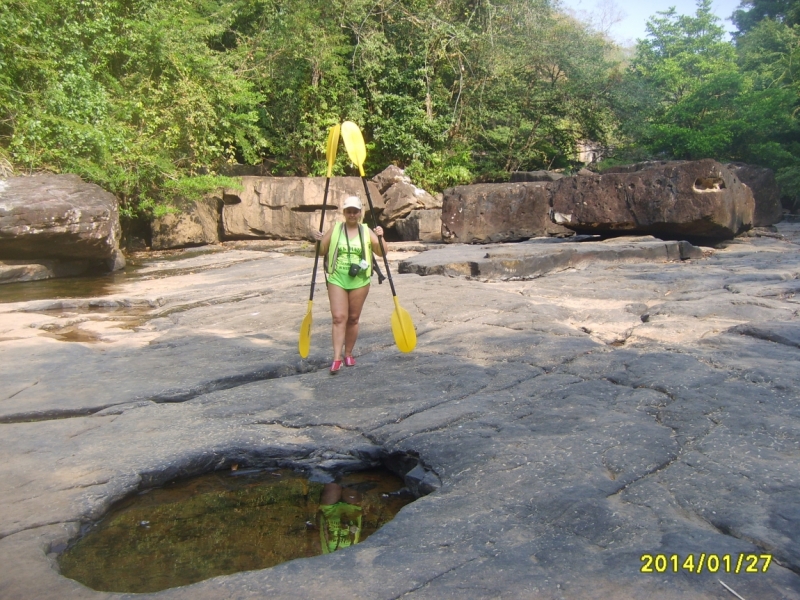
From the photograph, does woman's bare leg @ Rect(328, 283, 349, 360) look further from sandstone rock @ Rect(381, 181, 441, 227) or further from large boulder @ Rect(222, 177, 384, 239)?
sandstone rock @ Rect(381, 181, 441, 227)

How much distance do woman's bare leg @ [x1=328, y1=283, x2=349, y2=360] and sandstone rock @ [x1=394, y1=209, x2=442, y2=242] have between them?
28.9 feet

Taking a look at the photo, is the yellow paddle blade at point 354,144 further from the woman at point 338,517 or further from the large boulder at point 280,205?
the large boulder at point 280,205

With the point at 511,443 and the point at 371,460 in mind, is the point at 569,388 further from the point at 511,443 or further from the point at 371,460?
the point at 371,460

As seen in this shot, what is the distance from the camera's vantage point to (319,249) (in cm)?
531

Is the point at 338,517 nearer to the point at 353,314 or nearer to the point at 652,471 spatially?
the point at 652,471

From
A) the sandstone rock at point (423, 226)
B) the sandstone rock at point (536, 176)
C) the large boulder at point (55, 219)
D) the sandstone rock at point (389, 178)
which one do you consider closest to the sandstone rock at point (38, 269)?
the large boulder at point (55, 219)

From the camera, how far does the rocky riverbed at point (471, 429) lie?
7.91 feet

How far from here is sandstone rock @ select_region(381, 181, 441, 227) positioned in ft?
52.5

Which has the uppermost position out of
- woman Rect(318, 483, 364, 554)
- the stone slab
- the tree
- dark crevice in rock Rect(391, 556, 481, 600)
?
the tree

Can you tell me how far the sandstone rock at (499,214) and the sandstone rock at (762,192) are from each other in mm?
4512

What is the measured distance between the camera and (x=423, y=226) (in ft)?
47.2

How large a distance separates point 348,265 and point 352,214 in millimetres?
369

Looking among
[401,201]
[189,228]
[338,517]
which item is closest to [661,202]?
[401,201]

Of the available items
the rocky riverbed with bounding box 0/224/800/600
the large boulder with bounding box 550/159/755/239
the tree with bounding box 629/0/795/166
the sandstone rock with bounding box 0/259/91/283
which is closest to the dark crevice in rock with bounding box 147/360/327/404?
the rocky riverbed with bounding box 0/224/800/600
